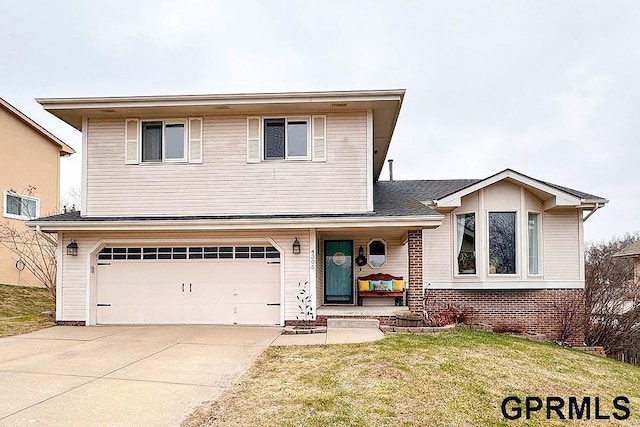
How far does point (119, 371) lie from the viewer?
23.6ft

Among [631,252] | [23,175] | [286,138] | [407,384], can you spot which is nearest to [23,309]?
[23,175]

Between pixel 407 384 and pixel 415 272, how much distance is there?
212 inches

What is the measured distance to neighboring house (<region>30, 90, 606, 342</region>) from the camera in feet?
37.7

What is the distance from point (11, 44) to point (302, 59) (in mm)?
11826

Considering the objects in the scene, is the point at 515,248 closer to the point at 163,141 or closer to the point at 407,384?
the point at 407,384

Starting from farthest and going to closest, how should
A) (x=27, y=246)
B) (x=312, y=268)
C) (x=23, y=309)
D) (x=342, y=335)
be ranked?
(x=27, y=246) < (x=23, y=309) < (x=312, y=268) < (x=342, y=335)

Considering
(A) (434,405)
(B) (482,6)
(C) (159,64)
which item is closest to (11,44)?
(C) (159,64)

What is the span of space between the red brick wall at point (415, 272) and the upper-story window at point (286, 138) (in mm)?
3342

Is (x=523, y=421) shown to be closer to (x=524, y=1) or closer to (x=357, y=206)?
(x=357, y=206)

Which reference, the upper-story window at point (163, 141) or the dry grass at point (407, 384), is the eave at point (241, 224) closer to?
the upper-story window at point (163, 141)

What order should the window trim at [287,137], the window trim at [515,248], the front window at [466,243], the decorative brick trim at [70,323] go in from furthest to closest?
the front window at [466,243] → the window trim at [515,248] → the window trim at [287,137] → the decorative brick trim at [70,323]

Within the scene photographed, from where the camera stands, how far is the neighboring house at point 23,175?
59.2 feet

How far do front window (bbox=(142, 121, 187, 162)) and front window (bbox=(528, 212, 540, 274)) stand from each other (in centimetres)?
909

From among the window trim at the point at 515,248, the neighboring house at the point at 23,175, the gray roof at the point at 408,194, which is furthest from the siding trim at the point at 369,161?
the neighboring house at the point at 23,175
